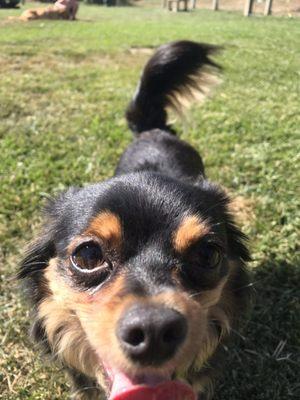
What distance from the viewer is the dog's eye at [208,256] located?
7.01 ft

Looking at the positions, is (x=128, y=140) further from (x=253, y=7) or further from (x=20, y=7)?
(x=253, y=7)

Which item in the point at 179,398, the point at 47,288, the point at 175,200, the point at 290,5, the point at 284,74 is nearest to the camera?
the point at 179,398

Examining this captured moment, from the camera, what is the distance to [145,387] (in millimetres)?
1848

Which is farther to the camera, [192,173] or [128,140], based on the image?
[128,140]

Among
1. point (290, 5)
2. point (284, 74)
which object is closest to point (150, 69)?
point (290, 5)

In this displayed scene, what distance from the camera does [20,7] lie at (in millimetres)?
3932

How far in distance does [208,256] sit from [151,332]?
23.3 inches

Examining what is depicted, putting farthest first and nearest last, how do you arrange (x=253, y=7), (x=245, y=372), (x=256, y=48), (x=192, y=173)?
(x=256, y=48) < (x=253, y=7) < (x=192, y=173) < (x=245, y=372)

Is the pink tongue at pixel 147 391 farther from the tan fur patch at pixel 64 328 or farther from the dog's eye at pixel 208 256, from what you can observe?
the dog's eye at pixel 208 256

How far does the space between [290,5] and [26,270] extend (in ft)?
12.9

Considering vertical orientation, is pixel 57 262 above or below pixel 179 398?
above

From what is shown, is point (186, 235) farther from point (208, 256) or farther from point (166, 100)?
point (166, 100)

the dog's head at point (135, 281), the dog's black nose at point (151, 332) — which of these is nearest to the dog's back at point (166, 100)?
the dog's head at point (135, 281)

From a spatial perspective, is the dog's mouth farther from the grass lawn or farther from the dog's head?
the grass lawn
